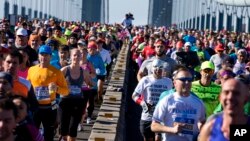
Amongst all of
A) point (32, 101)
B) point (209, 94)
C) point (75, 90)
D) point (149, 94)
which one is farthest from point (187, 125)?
point (75, 90)

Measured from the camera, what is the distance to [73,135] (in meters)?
14.7

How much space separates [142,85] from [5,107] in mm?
7057

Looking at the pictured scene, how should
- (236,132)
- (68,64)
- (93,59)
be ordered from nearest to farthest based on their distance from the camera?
(236,132)
(68,64)
(93,59)

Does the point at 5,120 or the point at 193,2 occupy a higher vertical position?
the point at 193,2

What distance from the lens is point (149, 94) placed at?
14117mm

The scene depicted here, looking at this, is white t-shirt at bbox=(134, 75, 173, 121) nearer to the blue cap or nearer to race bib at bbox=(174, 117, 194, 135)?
the blue cap

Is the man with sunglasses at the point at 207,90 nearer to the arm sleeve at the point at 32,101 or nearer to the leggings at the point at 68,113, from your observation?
the leggings at the point at 68,113

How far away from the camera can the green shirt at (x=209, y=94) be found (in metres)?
12.7

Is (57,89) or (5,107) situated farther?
(57,89)

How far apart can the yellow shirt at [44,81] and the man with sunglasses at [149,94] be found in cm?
130

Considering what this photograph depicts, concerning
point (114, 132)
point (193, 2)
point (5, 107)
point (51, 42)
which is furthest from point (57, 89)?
point (193, 2)

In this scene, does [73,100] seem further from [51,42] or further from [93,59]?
[93,59]

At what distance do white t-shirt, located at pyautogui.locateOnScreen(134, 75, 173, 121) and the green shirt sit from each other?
46.5 inches

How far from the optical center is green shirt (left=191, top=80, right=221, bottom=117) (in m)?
12.7
